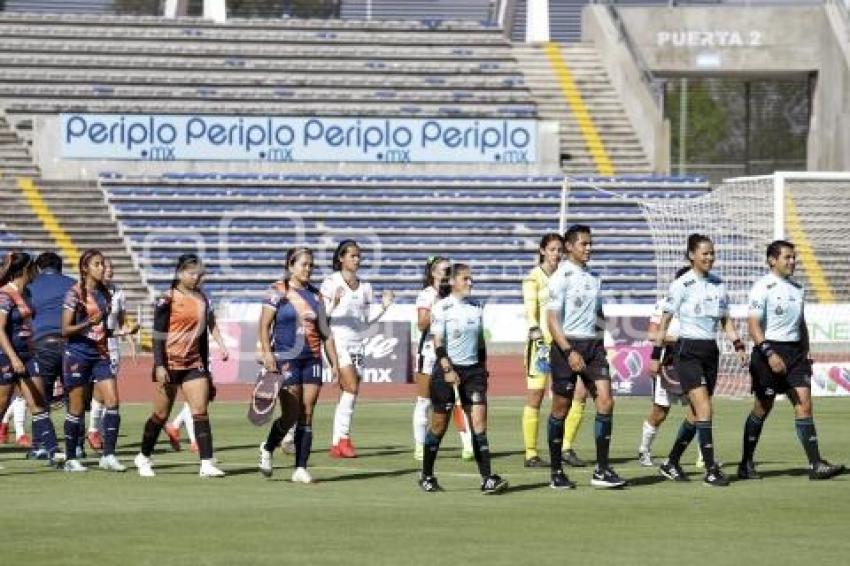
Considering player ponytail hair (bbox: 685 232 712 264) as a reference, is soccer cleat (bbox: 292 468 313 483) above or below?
below

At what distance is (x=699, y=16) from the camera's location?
182ft

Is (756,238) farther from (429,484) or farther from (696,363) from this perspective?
(429,484)

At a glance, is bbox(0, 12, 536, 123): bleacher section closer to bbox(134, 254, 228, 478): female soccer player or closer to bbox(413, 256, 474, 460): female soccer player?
bbox(413, 256, 474, 460): female soccer player

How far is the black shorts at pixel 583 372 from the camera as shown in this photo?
1709 cm

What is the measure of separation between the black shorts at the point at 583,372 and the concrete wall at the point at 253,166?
3282cm

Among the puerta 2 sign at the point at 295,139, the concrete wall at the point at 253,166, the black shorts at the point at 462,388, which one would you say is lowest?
the black shorts at the point at 462,388

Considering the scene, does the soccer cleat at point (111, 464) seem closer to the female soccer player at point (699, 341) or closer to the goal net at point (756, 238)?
the female soccer player at point (699, 341)

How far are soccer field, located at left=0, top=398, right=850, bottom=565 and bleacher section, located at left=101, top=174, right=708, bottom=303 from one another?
24.5 m

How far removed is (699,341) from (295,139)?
33.0 metres

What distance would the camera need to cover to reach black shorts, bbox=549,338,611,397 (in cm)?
1709

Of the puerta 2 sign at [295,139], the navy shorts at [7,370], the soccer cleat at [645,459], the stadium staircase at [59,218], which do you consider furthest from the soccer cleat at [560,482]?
the puerta 2 sign at [295,139]

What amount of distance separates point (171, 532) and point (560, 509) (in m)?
3.24

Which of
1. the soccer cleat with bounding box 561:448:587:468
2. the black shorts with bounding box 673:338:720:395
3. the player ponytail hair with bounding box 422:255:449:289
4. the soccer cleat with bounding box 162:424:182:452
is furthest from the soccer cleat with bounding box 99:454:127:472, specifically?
the black shorts with bounding box 673:338:720:395

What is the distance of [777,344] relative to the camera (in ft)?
59.4
